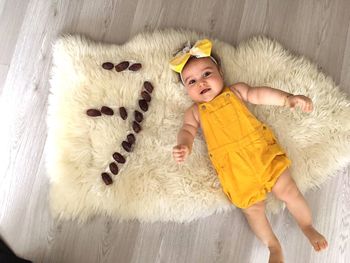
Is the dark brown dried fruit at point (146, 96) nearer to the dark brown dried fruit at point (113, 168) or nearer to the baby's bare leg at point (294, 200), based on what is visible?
the dark brown dried fruit at point (113, 168)

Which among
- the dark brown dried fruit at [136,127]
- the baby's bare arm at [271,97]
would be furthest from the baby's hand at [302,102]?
the dark brown dried fruit at [136,127]

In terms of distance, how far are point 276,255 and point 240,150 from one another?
0.32 m

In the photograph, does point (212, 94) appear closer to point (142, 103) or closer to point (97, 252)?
point (142, 103)

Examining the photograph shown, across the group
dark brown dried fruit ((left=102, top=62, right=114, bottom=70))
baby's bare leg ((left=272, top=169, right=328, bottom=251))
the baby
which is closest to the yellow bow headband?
the baby

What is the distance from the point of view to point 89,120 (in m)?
1.36

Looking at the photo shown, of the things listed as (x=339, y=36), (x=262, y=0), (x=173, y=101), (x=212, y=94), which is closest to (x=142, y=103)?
(x=173, y=101)

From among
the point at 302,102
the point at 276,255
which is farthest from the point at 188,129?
the point at 276,255

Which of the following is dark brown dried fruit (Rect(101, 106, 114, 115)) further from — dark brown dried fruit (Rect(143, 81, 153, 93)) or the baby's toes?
the baby's toes

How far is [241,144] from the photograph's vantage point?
120 centimetres

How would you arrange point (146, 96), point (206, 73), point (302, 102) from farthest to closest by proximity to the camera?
1. point (146, 96)
2. point (206, 73)
3. point (302, 102)

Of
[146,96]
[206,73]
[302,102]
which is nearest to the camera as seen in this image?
[302,102]

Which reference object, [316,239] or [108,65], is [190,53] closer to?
[108,65]

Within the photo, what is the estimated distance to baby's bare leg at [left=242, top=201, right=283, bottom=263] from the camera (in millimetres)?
1221

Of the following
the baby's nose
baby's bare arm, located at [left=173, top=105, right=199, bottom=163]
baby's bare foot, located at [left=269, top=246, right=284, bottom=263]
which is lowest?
baby's bare foot, located at [left=269, top=246, right=284, bottom=263]
